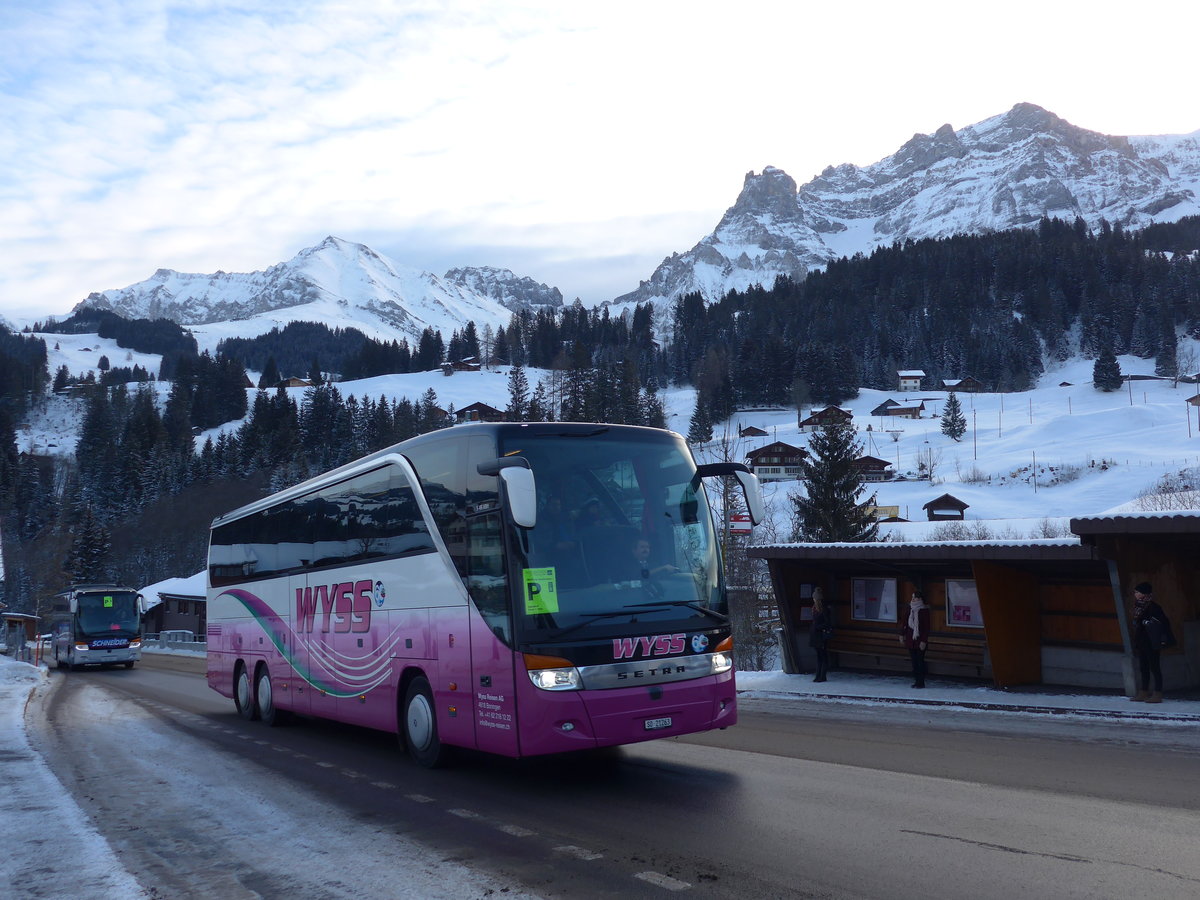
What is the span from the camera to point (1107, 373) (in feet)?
413

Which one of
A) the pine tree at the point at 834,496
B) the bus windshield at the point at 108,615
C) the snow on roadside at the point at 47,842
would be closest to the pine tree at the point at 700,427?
the pine tree at the point at 834,496

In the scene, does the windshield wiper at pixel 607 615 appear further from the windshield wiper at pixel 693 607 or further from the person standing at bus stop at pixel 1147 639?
the person standing at bus stop at pixel 1147 639

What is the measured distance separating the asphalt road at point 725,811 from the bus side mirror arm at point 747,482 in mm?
2560

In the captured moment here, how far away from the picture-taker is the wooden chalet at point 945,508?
73.9 metres

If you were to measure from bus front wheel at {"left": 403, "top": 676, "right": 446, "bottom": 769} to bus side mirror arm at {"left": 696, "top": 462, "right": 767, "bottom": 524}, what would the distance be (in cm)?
374

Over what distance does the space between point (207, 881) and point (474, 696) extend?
118 inches

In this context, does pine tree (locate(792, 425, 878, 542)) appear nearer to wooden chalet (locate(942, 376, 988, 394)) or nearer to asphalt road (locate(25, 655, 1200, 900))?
asphalt road (locate(25, 655, 1200, 900))

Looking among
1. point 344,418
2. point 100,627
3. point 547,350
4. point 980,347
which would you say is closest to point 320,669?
point 100,627

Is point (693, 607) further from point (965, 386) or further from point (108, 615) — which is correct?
point (965, 386)

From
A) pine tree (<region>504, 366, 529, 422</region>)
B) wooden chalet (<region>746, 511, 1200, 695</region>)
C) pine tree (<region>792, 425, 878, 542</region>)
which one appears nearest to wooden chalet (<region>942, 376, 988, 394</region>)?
pine tree (<region>504, 366, 529, 422</region>)

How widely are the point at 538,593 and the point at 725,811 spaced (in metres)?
2.39

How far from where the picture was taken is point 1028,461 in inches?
3595

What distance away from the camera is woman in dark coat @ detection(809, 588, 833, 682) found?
60.6 feet

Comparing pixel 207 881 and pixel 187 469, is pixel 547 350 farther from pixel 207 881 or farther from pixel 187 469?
pixel 207 881
